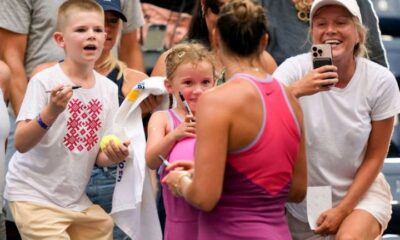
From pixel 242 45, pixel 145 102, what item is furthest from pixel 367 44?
pixel 242 45

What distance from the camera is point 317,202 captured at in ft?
17.2

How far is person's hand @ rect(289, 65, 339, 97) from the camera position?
16.2ft

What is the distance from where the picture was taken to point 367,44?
6.17 m

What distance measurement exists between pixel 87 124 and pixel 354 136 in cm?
119

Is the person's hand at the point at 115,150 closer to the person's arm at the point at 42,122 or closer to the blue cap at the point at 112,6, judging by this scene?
the person's arm at the point at 42,122

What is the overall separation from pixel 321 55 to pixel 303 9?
1.15 meters

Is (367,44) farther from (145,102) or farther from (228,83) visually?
(228,83)

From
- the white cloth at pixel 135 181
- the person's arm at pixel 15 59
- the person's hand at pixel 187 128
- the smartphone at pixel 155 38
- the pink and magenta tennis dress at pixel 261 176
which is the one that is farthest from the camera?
the smartphone at pixel 155 38

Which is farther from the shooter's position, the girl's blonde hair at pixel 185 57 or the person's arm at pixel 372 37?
the person's arm at pixel 372 37


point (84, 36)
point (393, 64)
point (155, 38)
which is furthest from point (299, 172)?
point (155, 38)

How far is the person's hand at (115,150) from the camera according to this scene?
518 cm

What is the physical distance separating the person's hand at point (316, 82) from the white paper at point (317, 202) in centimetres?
51

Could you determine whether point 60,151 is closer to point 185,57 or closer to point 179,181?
point 185,57

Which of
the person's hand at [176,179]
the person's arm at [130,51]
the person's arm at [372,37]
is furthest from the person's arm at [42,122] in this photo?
the person's arm at [372,37]
